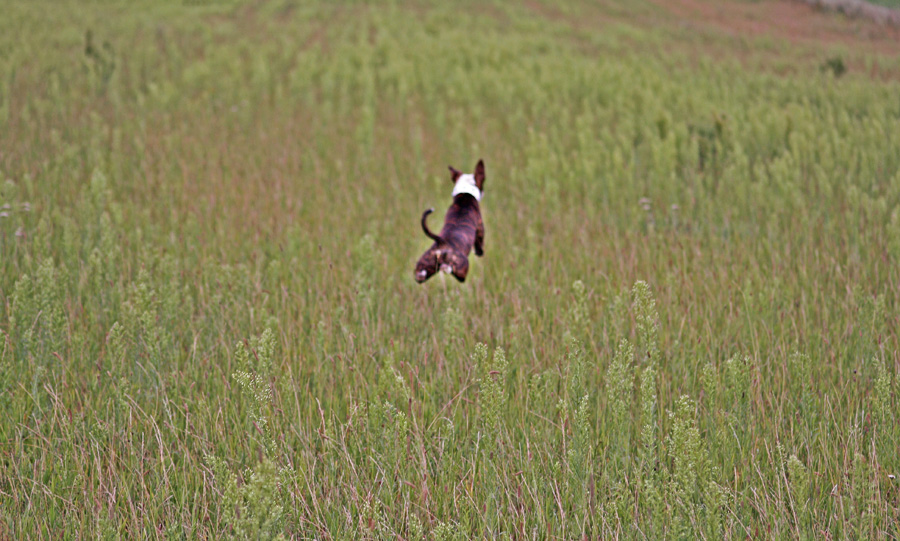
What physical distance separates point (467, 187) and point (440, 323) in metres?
0.87

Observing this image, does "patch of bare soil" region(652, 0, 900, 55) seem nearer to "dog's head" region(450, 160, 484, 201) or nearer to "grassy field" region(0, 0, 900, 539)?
"grassy field" region(0, 0, 900, 539)

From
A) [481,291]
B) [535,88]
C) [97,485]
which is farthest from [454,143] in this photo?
[97,485]

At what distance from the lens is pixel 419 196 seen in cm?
540

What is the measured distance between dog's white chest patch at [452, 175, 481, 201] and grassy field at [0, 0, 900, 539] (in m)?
0.63

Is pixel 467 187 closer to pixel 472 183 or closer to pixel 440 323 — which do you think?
pixel 472 183

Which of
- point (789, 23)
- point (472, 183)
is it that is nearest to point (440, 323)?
point (472, 183)

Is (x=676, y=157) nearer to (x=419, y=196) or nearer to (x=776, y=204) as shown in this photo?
(x=776, y=204)

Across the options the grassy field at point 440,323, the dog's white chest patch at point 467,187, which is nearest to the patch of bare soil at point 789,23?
the grassy field at point 440,323

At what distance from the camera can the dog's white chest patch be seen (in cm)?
268

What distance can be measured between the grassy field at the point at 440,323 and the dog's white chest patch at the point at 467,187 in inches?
24.7

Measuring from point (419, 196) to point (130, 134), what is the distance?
3559 millimetres

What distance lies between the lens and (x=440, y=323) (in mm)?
3340

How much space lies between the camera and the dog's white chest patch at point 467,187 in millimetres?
2678

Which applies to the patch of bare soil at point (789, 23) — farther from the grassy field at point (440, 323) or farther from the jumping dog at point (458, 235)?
the jumping dog at point (458, 235)
